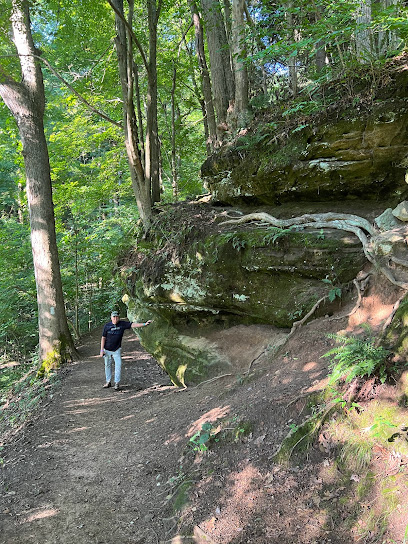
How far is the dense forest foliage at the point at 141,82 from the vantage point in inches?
259

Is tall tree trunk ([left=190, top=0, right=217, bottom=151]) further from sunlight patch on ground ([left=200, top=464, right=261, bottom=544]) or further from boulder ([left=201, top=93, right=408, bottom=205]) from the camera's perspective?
sunlight patch on ground ([left=200, top=464, right=261, bottom=544])

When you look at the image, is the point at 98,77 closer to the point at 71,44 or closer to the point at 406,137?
the point at 71,44

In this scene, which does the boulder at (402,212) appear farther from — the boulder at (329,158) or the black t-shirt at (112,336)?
the black t-shirt at (112,336)

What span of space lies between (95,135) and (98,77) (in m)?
2.15

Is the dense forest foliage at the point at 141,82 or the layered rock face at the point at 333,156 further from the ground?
the dense forest foliage at the point at 141,82

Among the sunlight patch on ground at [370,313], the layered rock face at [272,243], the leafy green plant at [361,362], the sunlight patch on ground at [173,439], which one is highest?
the layered rock face at [272,243]

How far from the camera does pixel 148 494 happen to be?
441 centimetres

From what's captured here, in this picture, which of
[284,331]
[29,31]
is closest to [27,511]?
[284,331]

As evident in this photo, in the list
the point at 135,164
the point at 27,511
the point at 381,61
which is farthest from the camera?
the point at 135,164

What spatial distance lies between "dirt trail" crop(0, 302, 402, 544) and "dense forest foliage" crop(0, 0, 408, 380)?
4750mm

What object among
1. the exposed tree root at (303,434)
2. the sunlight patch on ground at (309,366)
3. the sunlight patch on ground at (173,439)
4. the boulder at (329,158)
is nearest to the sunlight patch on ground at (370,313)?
the sunlight patch on ground at (309,366)

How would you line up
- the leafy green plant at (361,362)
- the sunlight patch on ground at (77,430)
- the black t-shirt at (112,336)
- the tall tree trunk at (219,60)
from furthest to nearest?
the tall tree trunk at (219,60) → the black t-shirt at (112,336) → the sunlight patch on ground at (77,430) → the leafy green plant at (361,362)

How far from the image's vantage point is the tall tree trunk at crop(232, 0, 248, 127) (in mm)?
7761

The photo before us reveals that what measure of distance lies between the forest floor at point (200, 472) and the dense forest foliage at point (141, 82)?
4.65 m
